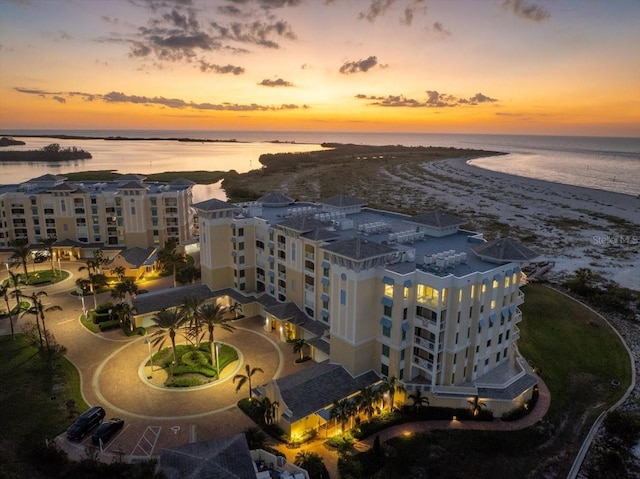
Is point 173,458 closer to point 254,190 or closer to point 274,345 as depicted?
point 274,345

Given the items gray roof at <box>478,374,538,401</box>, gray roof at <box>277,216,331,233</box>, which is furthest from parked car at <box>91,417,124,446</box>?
gray roof at <box>478,374,538,401</box>

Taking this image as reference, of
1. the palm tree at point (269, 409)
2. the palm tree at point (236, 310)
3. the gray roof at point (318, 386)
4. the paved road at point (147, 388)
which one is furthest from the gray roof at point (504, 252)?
the palm tree at point (236, 310)

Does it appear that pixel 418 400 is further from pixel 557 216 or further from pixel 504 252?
pixel 557 216

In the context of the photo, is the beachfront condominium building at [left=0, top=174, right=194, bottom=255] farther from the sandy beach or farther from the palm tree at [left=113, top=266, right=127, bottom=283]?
the sandy beach

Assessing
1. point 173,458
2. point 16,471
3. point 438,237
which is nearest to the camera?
point 173,458

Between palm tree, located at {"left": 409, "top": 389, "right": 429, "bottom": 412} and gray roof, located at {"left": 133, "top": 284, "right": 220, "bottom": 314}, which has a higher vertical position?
gray roof, located at {"left": 133, "top": 284, "right": 220, "bottom": 314}

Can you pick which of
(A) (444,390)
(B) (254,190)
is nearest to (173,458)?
(A) (444,390)
